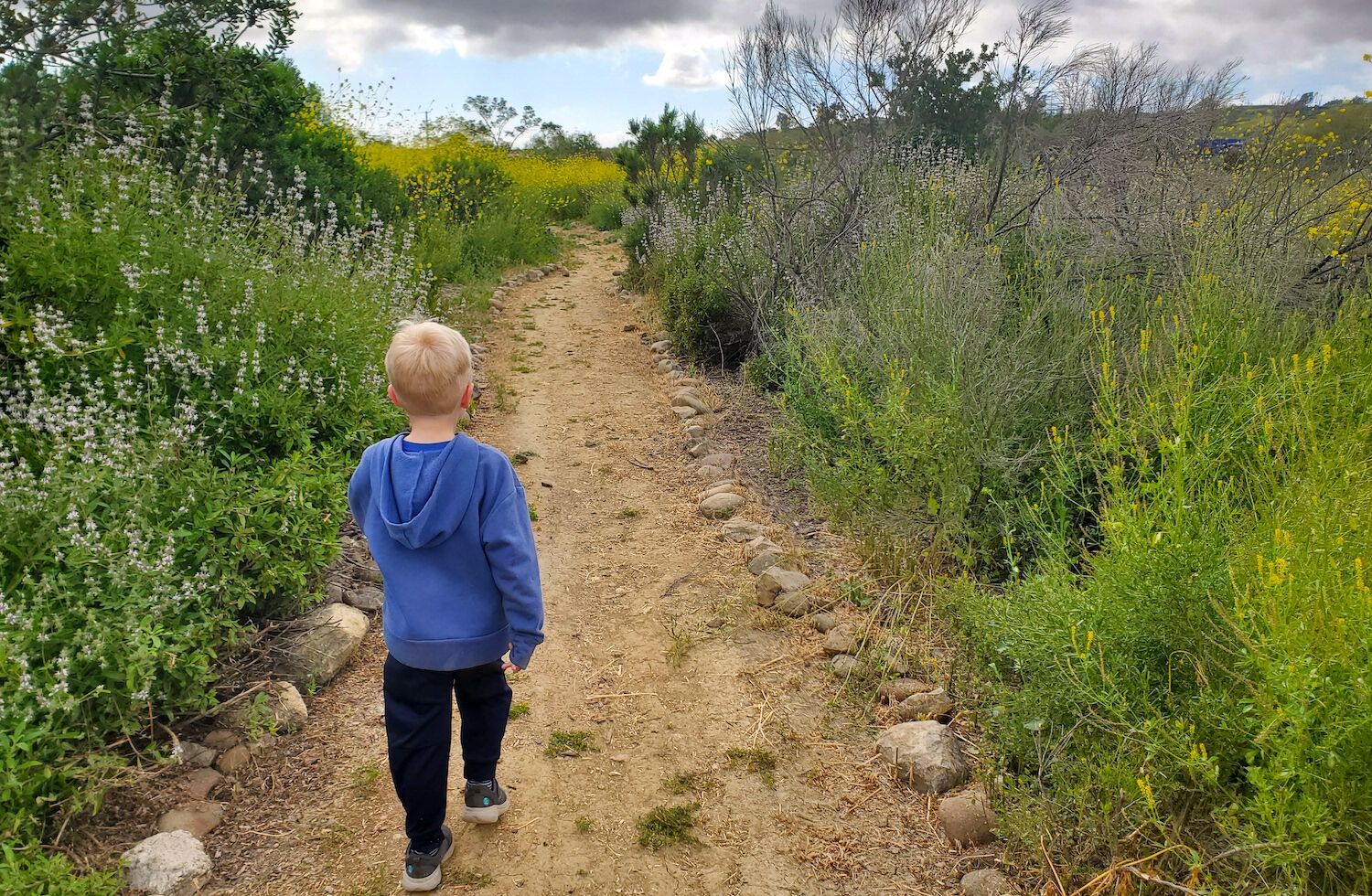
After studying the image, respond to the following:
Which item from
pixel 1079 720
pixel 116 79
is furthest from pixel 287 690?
pixel 116 79

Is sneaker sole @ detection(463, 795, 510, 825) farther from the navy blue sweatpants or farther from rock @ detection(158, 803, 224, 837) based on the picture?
rock @ detection(158, 803, 224, 837)

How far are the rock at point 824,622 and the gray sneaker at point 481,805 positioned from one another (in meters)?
1.72

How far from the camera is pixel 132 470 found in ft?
10.6

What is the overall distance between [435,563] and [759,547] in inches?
99.4

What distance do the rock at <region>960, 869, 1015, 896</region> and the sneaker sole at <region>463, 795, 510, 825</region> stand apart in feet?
5.07

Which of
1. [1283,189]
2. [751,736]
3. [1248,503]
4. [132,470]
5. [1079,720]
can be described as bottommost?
[751,736]

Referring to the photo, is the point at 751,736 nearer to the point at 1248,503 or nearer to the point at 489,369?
the point at 1248,503

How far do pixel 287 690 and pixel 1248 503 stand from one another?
377 centimetres

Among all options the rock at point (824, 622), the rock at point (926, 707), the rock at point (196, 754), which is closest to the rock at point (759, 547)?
the rock at point (824, 622)

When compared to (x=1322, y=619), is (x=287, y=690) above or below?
below

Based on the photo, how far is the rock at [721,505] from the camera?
5.27 meters

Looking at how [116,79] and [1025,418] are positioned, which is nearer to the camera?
[1025,418]

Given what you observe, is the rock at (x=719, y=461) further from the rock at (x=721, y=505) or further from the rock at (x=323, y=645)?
the rock at (x=323, y=645)

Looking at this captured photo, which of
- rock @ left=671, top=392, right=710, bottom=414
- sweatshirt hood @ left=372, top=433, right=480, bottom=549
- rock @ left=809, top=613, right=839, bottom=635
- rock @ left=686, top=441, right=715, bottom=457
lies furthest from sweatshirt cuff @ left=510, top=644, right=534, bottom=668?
rock @ left=671, top=392, right=710, bottom=414
